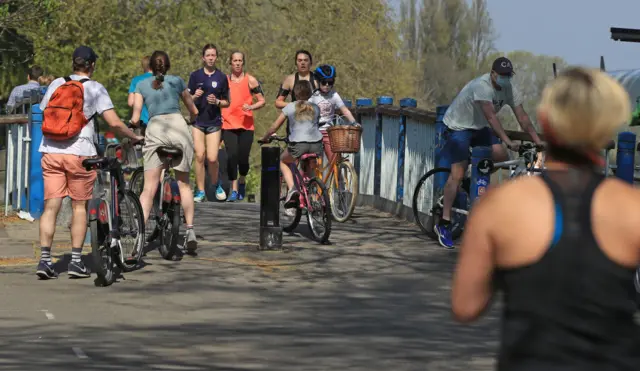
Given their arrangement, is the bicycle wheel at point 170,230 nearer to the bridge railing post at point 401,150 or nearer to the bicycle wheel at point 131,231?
the bicycle wheel at point 131,231

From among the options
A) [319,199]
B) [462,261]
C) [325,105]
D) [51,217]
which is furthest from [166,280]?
[462,261]

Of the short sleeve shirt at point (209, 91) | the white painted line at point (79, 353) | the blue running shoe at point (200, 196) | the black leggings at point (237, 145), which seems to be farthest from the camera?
the black leggings at point (237, 145)

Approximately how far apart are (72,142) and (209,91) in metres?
5.71

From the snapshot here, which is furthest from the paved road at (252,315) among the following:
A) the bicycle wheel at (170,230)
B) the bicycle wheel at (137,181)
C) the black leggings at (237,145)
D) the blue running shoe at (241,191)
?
the blue running shoe at (241,191)

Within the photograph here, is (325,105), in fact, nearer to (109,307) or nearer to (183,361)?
(109,307)

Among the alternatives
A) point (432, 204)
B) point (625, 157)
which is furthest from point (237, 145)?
point (625, 157)

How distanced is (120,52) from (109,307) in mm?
37963

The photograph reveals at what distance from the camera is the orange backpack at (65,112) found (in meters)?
10.6

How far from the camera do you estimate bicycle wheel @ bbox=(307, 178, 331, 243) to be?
13367mm

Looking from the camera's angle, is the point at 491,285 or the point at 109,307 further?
the point at 109,307

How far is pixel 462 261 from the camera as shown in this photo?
11.7 feet

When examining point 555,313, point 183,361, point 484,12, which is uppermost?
point 484,12

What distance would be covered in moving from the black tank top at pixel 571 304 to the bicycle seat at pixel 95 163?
289 inches

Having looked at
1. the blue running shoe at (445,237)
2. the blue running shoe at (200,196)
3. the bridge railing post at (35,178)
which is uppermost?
the bridge railing post at (35,178)
